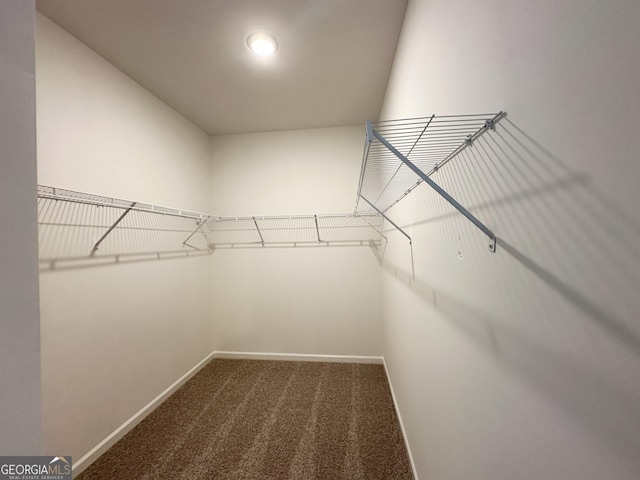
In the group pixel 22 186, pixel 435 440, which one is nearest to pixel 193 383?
pixel 435 440

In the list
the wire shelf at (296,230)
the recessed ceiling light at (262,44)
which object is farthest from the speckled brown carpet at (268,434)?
the recessed ceiling light at (262,44)

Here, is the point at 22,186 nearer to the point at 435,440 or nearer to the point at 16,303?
the point at 16,303

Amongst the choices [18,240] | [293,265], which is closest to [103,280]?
[18,240]

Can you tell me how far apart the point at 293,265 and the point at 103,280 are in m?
1.66

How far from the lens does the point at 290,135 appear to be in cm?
290

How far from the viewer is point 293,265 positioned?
290 centimetres

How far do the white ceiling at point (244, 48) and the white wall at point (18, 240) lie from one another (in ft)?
3.85

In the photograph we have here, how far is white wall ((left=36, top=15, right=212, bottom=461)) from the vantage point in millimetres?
1407

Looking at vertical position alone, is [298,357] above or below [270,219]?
below

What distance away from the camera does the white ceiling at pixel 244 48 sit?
1.38 meters

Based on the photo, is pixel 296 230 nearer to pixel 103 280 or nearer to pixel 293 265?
pixel 293 265

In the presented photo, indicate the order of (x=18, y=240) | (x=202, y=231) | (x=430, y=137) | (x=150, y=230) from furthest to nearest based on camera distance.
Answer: (x=202, y=231) < (x=150, y=230) < (x=430, y=137) < (x=18, y=240)

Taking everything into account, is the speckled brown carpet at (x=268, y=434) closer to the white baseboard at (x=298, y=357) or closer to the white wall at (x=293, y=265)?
the white baseboard at (x=298, y=357)

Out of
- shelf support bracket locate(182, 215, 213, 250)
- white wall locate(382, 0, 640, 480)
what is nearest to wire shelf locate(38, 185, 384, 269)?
shelf support bracket locate(182, 215, 213, 250)
